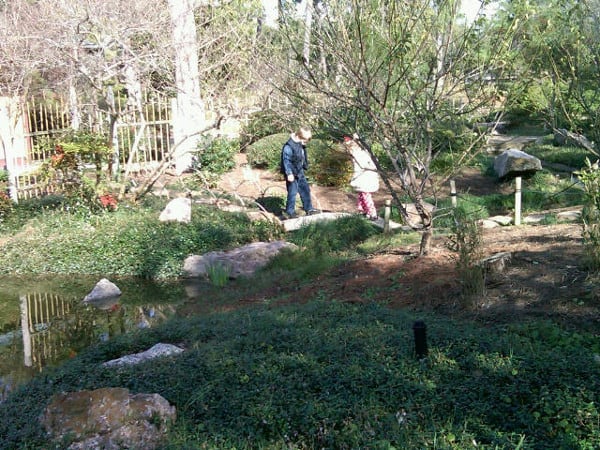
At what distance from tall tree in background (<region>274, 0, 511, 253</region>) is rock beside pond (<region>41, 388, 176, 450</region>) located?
376cm

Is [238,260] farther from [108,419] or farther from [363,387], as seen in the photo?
[108,419]

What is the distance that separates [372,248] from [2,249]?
588 centimetres

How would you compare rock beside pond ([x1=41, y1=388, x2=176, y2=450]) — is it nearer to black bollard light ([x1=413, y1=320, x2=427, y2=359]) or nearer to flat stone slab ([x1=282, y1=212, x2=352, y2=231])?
black bollard light ([x1=413, y1=320, x2=427, y2=359])

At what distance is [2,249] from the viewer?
35.6 ft

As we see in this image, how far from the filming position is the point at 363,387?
462 centimetres

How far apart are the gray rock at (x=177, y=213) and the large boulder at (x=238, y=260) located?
1307 millimetres

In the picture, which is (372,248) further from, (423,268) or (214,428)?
(214,428)

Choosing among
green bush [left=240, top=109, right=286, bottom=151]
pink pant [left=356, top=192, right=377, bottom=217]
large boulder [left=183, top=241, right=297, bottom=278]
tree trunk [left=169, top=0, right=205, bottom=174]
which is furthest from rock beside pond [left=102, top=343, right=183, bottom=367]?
green bush [left=240, top=109, right=286, bottom=151]

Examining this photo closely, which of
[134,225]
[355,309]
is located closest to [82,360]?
[355,309]

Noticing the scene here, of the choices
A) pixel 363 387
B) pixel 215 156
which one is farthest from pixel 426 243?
pixel 215 156

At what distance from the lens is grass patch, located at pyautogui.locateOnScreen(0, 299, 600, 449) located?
4.09m

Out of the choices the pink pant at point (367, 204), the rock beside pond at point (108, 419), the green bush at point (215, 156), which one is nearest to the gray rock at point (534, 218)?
the pink pant at point (367, 204)

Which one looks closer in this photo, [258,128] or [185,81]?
[185,81]

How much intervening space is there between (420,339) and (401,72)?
10.0ft
